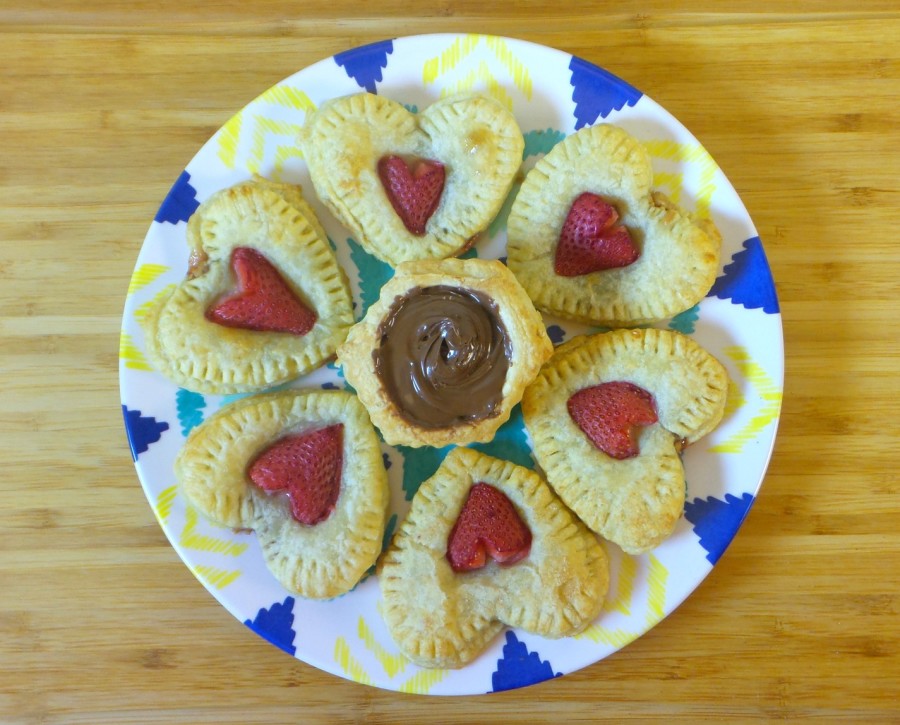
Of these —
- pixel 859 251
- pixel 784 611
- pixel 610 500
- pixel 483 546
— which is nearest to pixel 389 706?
pixel 483 546

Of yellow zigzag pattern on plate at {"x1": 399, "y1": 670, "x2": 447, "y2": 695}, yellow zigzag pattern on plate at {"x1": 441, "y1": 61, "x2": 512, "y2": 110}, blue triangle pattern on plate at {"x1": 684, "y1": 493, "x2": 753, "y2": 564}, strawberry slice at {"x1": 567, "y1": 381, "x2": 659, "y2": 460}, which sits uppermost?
yellow zigzag pattern on plate at {"x1": 441, "y1": 61, "x2": 512, "y2": 110}

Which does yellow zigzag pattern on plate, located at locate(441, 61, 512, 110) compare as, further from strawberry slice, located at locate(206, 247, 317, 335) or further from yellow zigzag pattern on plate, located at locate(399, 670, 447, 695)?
yellow zigzag pattern on plate, located at locate(399, 670, 447, 695)

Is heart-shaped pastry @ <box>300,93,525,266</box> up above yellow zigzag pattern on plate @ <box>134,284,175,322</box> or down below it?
above

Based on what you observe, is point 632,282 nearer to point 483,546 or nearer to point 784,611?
point 483,546

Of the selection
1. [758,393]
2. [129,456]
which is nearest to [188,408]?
[129,456]

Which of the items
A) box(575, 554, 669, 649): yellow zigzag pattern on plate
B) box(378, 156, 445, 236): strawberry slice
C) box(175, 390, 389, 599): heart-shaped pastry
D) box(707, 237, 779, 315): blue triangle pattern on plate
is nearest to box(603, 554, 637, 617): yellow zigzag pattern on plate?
box(575, 554, 669, 649): yellow zigzag pattern on plate

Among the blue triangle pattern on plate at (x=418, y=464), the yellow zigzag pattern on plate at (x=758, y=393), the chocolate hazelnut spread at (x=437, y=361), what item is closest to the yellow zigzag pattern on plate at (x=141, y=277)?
the chocolate hazelnut spread at (x=437, y=361)
